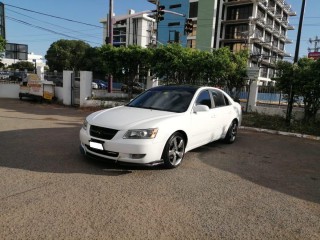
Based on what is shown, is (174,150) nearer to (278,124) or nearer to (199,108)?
(199,108)

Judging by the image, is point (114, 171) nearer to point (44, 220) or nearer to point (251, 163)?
point (44, 220)

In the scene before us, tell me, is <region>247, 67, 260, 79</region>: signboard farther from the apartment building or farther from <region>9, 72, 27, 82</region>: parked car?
the apartment building

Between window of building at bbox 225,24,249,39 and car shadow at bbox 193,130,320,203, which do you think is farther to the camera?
window of building at bbox 225,24,249,39

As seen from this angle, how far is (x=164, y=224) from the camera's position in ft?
11.4

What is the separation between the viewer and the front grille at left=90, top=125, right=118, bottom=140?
501 centimetres

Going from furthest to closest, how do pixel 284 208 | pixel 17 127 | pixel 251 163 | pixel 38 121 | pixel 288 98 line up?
pixel 288 98 < pixel 38 121 < pixel 17 127 < pixel 251 163 < pixel 284 208

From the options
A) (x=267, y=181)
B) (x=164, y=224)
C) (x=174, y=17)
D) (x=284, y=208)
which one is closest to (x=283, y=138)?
(x=267, y=181)

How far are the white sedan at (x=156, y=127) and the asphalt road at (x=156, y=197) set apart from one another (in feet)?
1.14

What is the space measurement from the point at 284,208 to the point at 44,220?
10.3ft

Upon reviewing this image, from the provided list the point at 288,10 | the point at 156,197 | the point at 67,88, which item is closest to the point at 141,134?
the point at 156,197

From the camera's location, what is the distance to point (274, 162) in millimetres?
6504

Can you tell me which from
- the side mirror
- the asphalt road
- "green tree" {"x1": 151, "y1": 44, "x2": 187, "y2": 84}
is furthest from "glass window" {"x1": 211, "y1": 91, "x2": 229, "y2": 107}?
"green tree" {"x1": 151, "y1": 44, "x2": 187, "y2": 84}

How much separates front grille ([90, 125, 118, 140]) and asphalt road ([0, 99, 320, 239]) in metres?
0.60

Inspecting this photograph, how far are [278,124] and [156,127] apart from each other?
8242 millimetres
